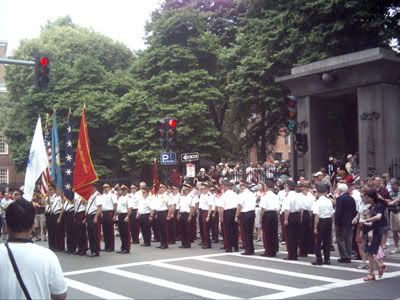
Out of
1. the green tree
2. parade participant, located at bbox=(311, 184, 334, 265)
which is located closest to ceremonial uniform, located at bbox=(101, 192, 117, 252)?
parade participant, located at bbox=(311, 184, 334, 265)

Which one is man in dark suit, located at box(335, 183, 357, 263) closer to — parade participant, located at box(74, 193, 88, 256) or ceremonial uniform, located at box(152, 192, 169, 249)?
ceremonial uniform, located at box(152, 192, 169, 249)

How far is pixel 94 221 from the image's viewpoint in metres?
15.4

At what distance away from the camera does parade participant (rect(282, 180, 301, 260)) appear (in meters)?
13.9

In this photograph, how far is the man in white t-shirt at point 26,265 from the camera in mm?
4023

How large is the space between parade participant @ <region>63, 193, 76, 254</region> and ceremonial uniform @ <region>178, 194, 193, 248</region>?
3.61 meters

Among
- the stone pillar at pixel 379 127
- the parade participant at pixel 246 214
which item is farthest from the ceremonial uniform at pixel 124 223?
the stone pillar at pixel 379 127

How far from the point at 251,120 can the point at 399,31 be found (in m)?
19.7

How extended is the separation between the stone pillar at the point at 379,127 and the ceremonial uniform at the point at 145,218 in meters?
8.64

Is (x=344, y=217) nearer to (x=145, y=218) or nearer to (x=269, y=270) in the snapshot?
(x=269, y=270)

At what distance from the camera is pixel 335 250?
15.9 meters

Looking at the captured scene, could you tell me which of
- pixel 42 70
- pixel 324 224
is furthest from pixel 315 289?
pixel 42 70

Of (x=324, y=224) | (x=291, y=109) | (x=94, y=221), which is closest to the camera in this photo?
(x=324, y=224)

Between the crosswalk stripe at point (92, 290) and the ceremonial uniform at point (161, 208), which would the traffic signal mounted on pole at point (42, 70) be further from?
the crosswalk stripe at point (92, 290)

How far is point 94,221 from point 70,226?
5.36ft
